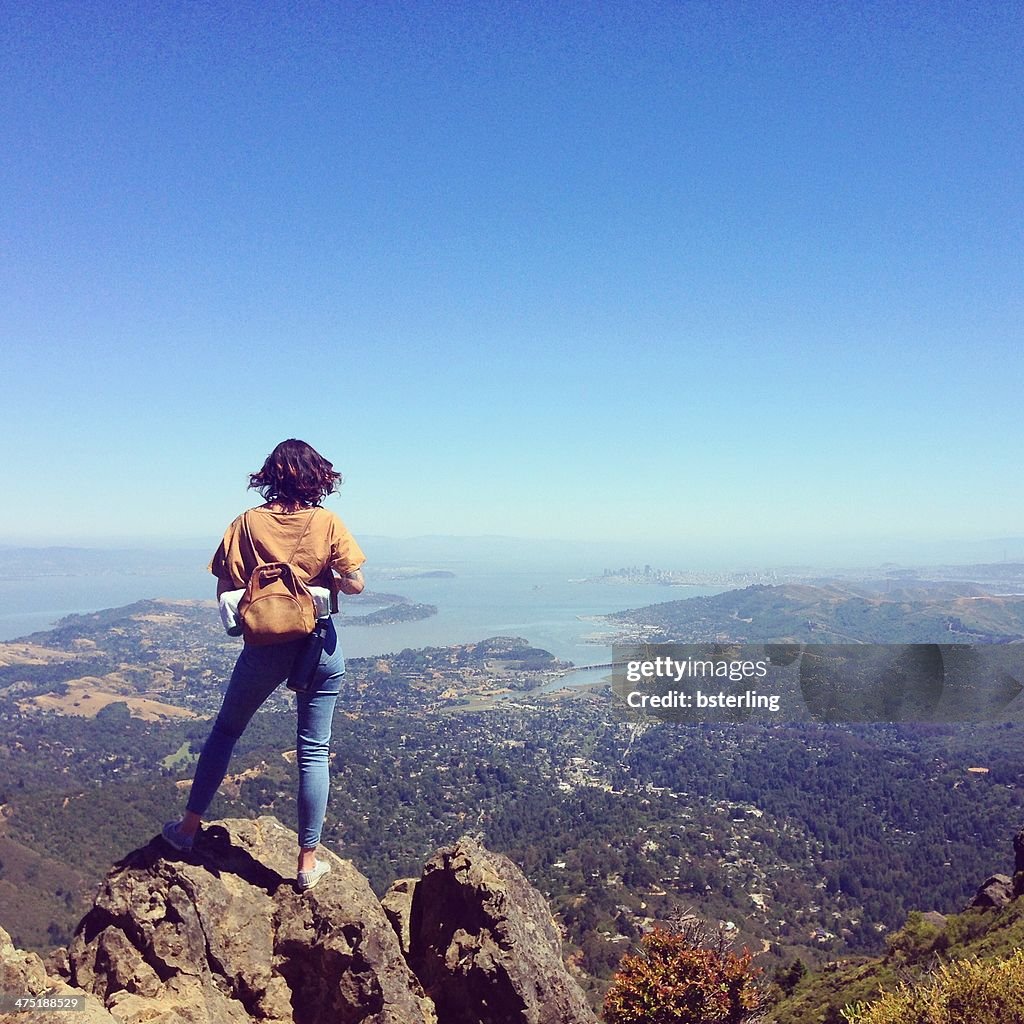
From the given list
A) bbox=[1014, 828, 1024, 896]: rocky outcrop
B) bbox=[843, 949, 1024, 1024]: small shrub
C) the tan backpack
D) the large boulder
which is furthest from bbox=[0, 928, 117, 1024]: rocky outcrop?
bbox=[1014, 828, 1024, 896]: rocky outcrop

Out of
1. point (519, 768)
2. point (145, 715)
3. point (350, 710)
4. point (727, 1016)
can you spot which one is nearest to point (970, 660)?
point (727, 1016)

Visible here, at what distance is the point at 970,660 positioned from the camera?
48.2 ft

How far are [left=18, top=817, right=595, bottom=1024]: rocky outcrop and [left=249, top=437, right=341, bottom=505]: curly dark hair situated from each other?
2054mm

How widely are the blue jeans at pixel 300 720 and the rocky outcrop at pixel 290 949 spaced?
41cm

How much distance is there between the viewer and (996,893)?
702 inches

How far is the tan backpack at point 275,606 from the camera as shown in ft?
11.3

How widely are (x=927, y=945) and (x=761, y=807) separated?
41051 millimetres

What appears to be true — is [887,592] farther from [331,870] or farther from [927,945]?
[331,870]

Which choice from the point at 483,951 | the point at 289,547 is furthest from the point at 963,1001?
the point at 289,547

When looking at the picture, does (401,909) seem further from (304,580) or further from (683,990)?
(683,990)

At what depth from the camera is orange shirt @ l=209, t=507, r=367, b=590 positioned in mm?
3619

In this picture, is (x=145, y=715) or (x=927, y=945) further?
(x=145, y=715)

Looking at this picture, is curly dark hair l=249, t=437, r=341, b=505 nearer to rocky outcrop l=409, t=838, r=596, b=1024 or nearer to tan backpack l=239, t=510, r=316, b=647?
tan backpack l=239, t=510, r=316, b=647

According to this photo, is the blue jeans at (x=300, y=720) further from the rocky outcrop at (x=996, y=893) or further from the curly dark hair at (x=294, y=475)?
the rocky outcrop at (x=996, y=893)
